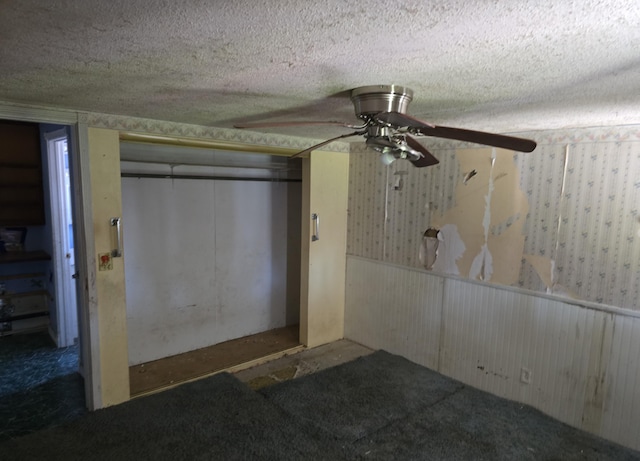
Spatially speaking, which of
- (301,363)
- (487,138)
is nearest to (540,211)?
(487,138)

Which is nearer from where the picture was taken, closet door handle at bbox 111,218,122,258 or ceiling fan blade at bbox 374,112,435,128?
ceiling fan blade at bbox 374,112,435,128

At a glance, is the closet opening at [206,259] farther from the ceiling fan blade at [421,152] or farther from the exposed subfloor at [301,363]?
the ceiling fan blade at [421,152]

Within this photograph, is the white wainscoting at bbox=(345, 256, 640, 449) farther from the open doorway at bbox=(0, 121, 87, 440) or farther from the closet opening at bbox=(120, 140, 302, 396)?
the open doorway at bbox=(0, 121, 87, 440)

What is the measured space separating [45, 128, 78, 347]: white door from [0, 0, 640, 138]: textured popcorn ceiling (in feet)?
5.30

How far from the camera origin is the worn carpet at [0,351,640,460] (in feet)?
5.29

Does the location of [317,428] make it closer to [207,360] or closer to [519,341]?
[519,341]

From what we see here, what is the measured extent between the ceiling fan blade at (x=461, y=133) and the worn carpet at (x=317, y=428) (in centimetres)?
127

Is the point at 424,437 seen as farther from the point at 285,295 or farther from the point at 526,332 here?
the point at 285,295

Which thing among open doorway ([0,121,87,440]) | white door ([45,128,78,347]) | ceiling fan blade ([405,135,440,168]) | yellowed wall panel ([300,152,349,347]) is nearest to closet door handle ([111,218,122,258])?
open doorway ([0,121,87,440])

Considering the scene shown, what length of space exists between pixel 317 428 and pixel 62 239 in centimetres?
322

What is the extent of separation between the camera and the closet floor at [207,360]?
3.34 metres

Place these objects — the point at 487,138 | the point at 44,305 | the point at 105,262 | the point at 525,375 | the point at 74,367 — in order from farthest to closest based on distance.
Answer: the point at 44,305 < the point at 74,367 < the point at 525,375 < the point at 105,262 < the point at 487,138

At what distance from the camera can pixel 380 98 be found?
1.77 metres

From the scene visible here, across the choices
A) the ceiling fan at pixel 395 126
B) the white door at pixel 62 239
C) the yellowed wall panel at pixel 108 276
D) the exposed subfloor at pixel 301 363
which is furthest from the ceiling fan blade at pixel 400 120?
the white door at pixel 62 239
